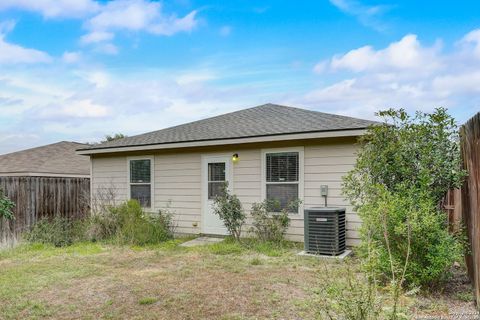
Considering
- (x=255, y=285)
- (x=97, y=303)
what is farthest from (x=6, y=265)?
(x=255, y=285)

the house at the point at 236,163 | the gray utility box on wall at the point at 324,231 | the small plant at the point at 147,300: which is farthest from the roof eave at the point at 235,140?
the small plant at the point at 147,300

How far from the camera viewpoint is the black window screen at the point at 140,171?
10.3 metres

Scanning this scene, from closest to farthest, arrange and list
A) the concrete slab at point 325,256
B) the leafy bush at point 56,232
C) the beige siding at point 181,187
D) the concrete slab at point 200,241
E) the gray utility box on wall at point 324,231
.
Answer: the concrete slab at point 325,256 < the gray utility box on wall at point 324,231 < the concrete slab at point 200,241 < the leafy bush at point 56,232 < the beige siding at point 181,187

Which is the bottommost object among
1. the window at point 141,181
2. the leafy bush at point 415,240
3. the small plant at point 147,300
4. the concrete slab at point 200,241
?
the concrete slab at point 200,241

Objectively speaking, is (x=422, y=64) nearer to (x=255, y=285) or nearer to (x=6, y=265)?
(x=255, y=285)

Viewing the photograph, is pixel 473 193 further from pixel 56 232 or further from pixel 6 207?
pixel 6 207

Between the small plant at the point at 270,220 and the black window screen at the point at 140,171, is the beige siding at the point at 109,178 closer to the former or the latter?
the black window screen at the point at 140,171

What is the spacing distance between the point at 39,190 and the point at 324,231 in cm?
775

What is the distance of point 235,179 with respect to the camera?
891 centimetres

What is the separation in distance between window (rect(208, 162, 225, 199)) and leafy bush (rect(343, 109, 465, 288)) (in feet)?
12.4

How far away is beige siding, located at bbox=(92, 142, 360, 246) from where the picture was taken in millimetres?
7678

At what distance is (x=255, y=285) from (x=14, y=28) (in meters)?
9.75

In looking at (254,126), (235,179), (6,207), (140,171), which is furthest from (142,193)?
(254,126)

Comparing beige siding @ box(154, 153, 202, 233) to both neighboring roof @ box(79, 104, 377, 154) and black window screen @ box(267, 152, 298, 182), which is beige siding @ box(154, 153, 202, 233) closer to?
neighboring roof @ box(79, 104, 377, 154)
